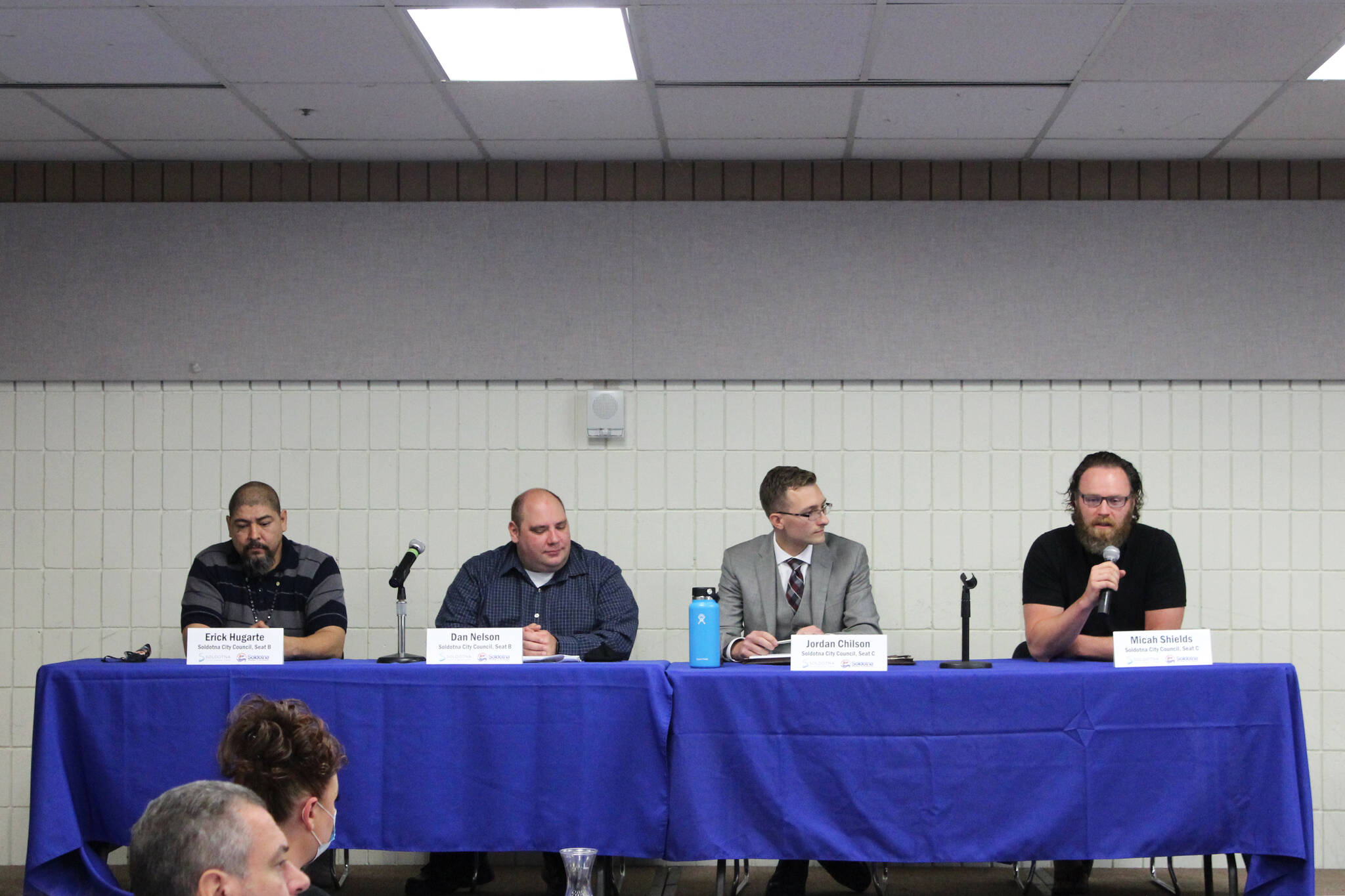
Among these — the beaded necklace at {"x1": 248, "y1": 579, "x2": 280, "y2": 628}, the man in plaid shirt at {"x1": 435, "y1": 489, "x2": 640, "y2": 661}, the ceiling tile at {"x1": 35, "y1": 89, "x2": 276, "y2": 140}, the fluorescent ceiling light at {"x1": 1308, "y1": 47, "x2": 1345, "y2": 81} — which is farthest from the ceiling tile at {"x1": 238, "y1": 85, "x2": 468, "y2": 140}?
the fluorescent ceiling light at {"x1": 1308, "y1": 47, "x2": 1345, "y2": 81}

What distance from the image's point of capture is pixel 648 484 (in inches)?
193

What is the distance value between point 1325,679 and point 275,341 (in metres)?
4.48

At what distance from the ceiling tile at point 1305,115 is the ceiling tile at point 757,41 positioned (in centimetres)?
156

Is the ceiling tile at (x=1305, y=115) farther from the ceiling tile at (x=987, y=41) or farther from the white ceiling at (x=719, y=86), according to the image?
the ceiling tile at (x=987, y=41)

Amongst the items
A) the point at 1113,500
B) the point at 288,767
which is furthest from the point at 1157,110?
the point at 288,767

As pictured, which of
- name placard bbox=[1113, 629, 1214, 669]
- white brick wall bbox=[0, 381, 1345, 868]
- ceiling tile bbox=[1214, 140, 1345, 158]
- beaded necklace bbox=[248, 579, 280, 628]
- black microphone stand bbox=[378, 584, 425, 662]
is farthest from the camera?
white brick wall bbox=[0, 381, 1345, 868]

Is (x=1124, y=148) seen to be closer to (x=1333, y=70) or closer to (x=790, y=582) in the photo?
(x=1333, y=70)

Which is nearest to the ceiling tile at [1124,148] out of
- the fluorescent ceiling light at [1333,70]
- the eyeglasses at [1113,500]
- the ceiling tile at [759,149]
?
the fluorescent ceiling light at [1333,70]

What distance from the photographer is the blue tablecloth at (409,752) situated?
A: 314 cm

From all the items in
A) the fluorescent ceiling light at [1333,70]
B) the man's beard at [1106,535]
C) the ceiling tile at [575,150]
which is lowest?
the man's beard at [1106,535]

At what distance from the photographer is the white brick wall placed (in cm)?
484

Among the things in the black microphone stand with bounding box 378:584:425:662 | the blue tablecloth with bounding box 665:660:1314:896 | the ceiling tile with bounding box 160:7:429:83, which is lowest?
the blue tablecloth with bounding box 665:660:1314:896

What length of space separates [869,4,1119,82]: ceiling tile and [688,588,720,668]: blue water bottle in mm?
1790

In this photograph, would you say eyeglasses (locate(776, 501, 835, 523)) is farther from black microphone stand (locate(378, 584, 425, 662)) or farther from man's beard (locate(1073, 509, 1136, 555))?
black microphone stand (locate(378, 584, 425, 662))
